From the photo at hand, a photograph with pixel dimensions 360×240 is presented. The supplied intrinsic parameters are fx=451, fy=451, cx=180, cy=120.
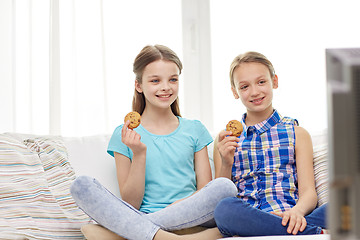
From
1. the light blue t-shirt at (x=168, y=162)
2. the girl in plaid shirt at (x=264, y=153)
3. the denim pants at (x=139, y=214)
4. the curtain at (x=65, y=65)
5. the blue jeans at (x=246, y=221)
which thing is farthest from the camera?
the curtain at (x=65, y=65)

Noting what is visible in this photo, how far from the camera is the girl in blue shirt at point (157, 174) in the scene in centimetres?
166

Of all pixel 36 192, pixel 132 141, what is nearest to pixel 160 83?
pixel 132 141

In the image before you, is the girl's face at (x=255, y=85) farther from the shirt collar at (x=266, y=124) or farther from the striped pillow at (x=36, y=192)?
the striped pillow at (x=36, y=192)

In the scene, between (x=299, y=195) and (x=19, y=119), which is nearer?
(x=299, y=195)

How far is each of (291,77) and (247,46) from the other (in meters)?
0.35

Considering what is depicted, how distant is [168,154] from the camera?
2.08m

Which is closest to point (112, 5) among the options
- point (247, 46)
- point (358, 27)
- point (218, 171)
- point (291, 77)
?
point (247, 46)

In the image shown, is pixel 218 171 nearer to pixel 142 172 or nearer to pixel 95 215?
pixel 142 172

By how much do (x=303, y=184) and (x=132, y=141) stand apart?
2.41ft

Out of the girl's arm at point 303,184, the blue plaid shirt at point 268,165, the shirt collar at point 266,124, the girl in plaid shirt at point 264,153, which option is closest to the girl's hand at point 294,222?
the girl's arm at point 303,184

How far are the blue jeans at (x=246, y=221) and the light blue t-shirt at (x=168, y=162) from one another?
432 millimetres

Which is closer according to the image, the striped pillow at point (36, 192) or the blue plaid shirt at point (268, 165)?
the striped pillow at point (36, 192)

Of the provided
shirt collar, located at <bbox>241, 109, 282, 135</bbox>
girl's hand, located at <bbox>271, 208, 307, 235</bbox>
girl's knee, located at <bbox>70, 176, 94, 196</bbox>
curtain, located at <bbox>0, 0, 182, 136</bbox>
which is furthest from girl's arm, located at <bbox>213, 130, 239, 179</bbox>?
curtain, located at <bbox>0, 0, 182, 136</bbox>

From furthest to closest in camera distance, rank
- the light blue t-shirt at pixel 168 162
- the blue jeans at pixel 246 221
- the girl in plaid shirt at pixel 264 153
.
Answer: the light blue t-shirt at pixel 168 162
the girl in plaid shirt at pixel 264 153
the blue jeans at pixel 246 221
